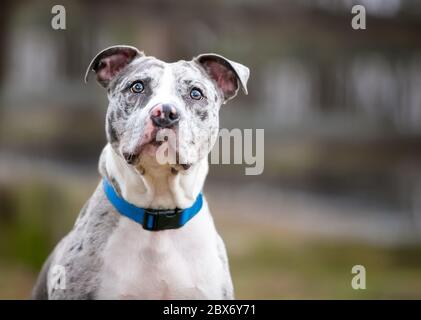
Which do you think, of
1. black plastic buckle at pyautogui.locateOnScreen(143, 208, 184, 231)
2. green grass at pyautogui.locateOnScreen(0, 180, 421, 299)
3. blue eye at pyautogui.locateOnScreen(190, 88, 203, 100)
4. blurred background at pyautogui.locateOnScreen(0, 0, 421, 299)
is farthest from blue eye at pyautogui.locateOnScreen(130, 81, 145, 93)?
blurred background at pyautogui.locateOnScreen(0, 0, 421, 299)

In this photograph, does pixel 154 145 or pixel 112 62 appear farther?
pixel 112 62

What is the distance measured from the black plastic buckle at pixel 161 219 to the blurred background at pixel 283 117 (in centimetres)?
403

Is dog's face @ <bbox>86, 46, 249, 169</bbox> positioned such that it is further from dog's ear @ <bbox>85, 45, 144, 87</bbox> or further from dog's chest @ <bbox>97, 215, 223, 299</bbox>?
dog's chest @ <bbox>97, 215, 223, 299</bbox>

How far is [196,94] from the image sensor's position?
3.16 meters

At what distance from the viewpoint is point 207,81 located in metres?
3.30

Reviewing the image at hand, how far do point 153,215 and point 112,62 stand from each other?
736 mm

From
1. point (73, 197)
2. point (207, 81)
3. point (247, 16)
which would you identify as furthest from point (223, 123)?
point (207, 81)

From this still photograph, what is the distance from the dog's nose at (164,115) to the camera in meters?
2.89

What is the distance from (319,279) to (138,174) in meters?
4.55

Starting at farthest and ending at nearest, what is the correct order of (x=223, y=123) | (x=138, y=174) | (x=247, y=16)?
(x=247, y=16) → (x=223, y=123) → (x=138, y=174)

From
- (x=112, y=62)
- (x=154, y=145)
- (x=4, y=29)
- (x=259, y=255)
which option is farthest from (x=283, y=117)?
(x=154, y=145)

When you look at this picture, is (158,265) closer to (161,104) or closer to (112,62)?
(161,104)

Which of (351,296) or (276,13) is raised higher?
(276,13)
